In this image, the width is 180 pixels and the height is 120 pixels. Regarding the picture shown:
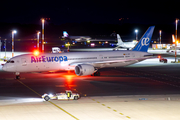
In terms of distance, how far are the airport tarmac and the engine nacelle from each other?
66.8 inches

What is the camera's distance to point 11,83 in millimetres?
34656

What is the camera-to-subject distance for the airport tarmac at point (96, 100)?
19.1 meters

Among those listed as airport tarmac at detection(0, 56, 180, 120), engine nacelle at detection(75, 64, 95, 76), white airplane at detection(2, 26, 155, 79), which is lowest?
airport tarmac at detection(0, 56, 180, 120)

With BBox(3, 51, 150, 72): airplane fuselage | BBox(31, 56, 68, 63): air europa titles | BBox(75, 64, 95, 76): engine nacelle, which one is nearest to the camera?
BBox(3, 51, 150, 72): airplane fuselage

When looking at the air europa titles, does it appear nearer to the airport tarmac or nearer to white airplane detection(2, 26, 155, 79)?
white airplane detection(2, 26, 155, 79)

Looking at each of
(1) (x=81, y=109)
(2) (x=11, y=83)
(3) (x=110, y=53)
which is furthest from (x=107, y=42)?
(1) (x=81, y=109)

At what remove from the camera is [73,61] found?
4203 cm

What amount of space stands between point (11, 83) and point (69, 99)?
506 inches

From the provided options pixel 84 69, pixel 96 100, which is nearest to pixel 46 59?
pixel 84 69

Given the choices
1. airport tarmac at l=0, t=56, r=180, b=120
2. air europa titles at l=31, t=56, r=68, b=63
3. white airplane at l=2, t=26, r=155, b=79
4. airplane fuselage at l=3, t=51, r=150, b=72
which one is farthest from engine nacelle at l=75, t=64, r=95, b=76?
air europa titles at l=31, t=56, r=68, b=63

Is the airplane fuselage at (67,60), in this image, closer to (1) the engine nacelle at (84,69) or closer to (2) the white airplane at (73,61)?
(2) the white airplane at (73,61)

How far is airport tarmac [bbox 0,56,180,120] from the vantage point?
1908 centimetres

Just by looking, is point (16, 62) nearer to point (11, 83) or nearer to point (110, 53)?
point (11, 83)

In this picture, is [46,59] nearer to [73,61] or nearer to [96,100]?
[73,61]
